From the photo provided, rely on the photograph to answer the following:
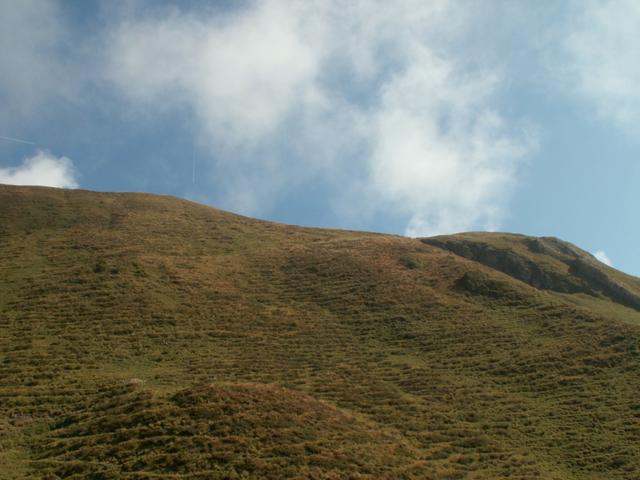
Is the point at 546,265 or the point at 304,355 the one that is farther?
the point at 546,265

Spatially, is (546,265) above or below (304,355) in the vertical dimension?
above

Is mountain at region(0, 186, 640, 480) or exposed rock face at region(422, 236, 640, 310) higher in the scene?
exposed rock face at region(422, 236, 640, 310)

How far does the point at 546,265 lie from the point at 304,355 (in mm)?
37607

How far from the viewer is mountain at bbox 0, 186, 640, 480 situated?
28406mm

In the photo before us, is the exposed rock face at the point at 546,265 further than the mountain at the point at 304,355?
Yes

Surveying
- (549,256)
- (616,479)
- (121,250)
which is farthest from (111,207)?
(616,479)

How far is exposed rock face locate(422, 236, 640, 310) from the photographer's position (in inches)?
2552

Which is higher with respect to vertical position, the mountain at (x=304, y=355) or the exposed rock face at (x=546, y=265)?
the exposed rock face at (x=546, y=265)

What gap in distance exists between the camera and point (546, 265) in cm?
6919

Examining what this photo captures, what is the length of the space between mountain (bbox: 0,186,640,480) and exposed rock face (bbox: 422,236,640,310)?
0.26 meters

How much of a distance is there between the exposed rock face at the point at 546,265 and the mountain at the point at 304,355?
256mm

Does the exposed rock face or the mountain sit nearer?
the mountain

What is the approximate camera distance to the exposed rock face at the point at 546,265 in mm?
64812

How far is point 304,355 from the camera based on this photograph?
1759 inches
